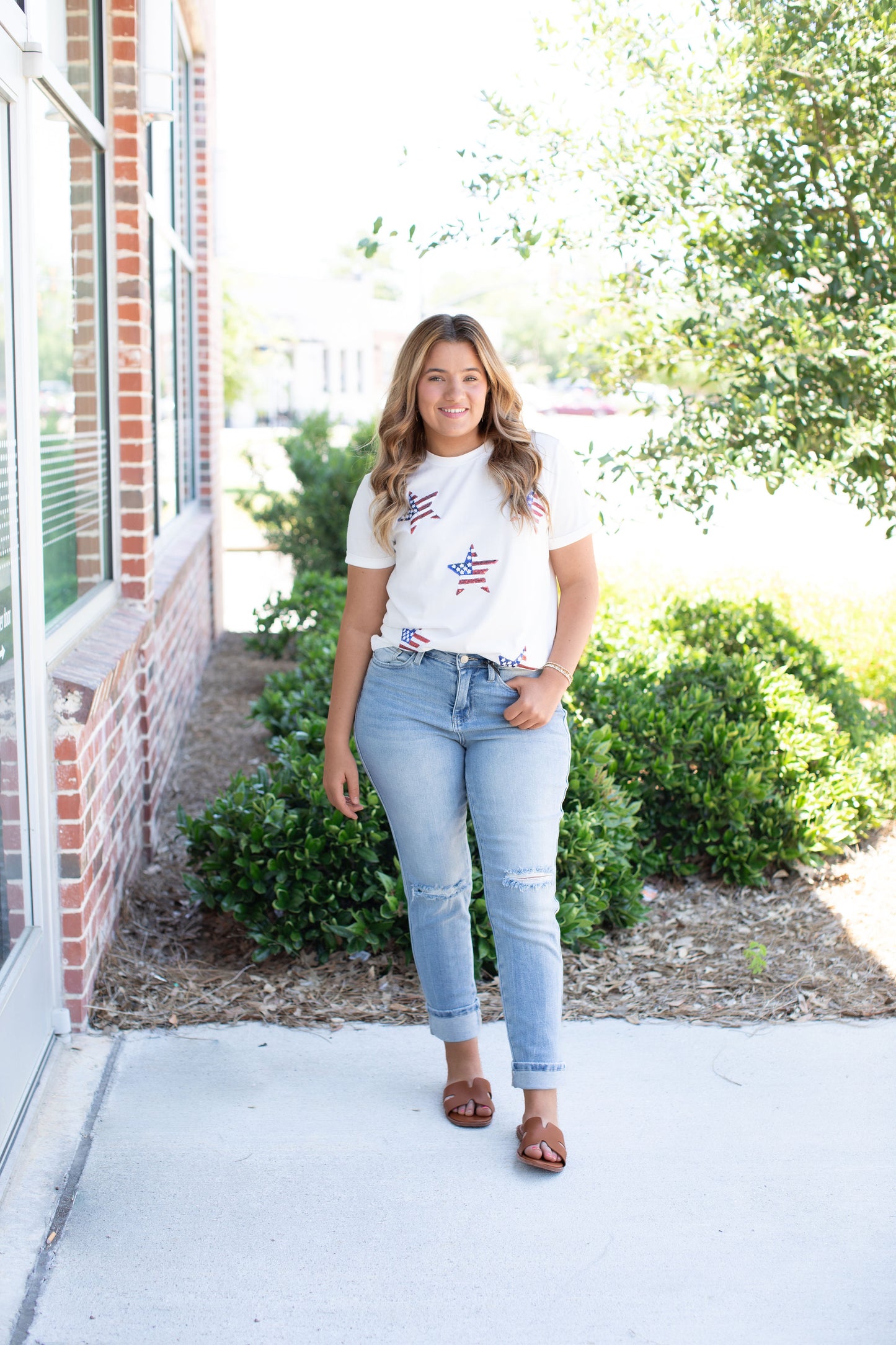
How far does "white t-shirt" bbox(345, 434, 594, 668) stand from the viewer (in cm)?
265

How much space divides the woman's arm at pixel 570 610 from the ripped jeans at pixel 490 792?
0.07 metres

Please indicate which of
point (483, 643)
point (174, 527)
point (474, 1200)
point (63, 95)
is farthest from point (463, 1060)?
point (174, 527)

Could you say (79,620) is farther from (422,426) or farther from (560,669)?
(560,669)

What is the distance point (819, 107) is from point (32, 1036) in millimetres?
3695

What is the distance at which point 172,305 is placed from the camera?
7070 millimetres

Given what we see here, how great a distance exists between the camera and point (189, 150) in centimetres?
831

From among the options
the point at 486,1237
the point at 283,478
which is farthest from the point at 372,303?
the point at 486,1237

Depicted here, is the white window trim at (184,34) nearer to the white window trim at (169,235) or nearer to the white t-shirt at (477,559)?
the white window trim at (169,235)

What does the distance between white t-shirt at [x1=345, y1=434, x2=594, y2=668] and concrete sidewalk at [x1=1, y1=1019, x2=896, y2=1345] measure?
1.15m

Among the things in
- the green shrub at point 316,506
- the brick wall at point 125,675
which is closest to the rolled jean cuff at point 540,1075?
the brick wall at point 125,675

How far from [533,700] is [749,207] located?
94.9 inches

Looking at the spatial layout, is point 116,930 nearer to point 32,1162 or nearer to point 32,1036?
point 32,1036

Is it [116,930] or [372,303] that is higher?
[372,303]

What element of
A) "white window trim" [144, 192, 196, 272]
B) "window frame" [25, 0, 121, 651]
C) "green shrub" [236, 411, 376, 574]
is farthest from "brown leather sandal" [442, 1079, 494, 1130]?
"green shrub" [236, 411, 376, 574]
